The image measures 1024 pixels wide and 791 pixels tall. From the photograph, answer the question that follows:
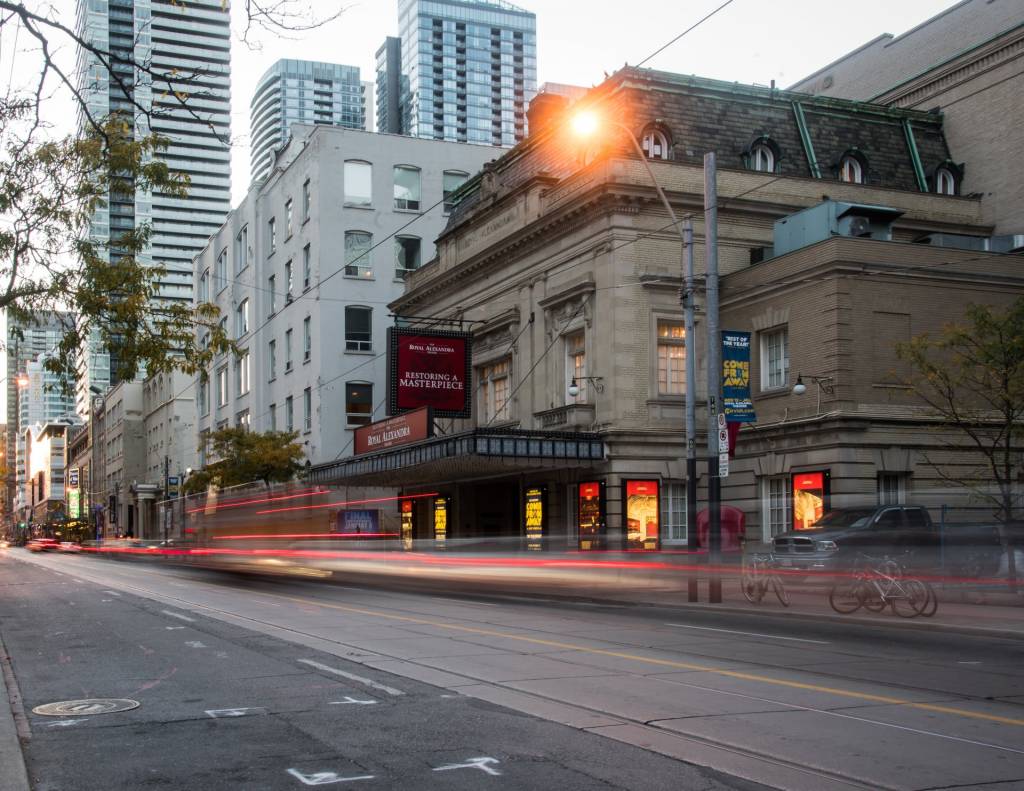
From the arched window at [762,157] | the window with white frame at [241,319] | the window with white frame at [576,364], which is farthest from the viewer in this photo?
the window with white frame at [241,319]

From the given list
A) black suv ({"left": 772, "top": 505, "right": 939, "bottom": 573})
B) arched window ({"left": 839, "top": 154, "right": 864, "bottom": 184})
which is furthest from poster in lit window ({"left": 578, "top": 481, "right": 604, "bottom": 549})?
arched window ({"left": 839, "top": 154, "right": 864, "bottom": 184})

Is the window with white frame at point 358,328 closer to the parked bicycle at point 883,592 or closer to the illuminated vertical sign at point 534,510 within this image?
the illuminated vertical sign at point 534,510

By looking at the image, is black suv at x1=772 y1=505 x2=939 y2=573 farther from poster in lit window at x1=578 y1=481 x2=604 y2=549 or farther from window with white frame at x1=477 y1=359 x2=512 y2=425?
window with white frame at x1=477 y1=359 x2=512 y2=425

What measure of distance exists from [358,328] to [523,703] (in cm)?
4982

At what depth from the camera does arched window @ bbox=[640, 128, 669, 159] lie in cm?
3612

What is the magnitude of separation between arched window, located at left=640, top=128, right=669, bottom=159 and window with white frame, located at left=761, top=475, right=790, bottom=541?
10.7 meters

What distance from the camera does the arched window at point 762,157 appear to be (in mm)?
37625

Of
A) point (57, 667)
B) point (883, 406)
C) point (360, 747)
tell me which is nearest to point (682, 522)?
point (883, 406)

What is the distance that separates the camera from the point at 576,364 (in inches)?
1484

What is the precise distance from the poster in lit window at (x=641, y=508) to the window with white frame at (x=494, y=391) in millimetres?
7641

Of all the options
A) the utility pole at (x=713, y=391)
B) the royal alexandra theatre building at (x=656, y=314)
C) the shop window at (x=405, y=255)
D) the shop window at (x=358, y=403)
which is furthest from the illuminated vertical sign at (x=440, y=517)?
the utility pole at (x=713, y=391)

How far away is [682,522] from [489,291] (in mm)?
11937

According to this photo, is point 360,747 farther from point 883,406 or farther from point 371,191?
point 371,191

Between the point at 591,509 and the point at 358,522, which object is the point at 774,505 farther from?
the point at 358,522
